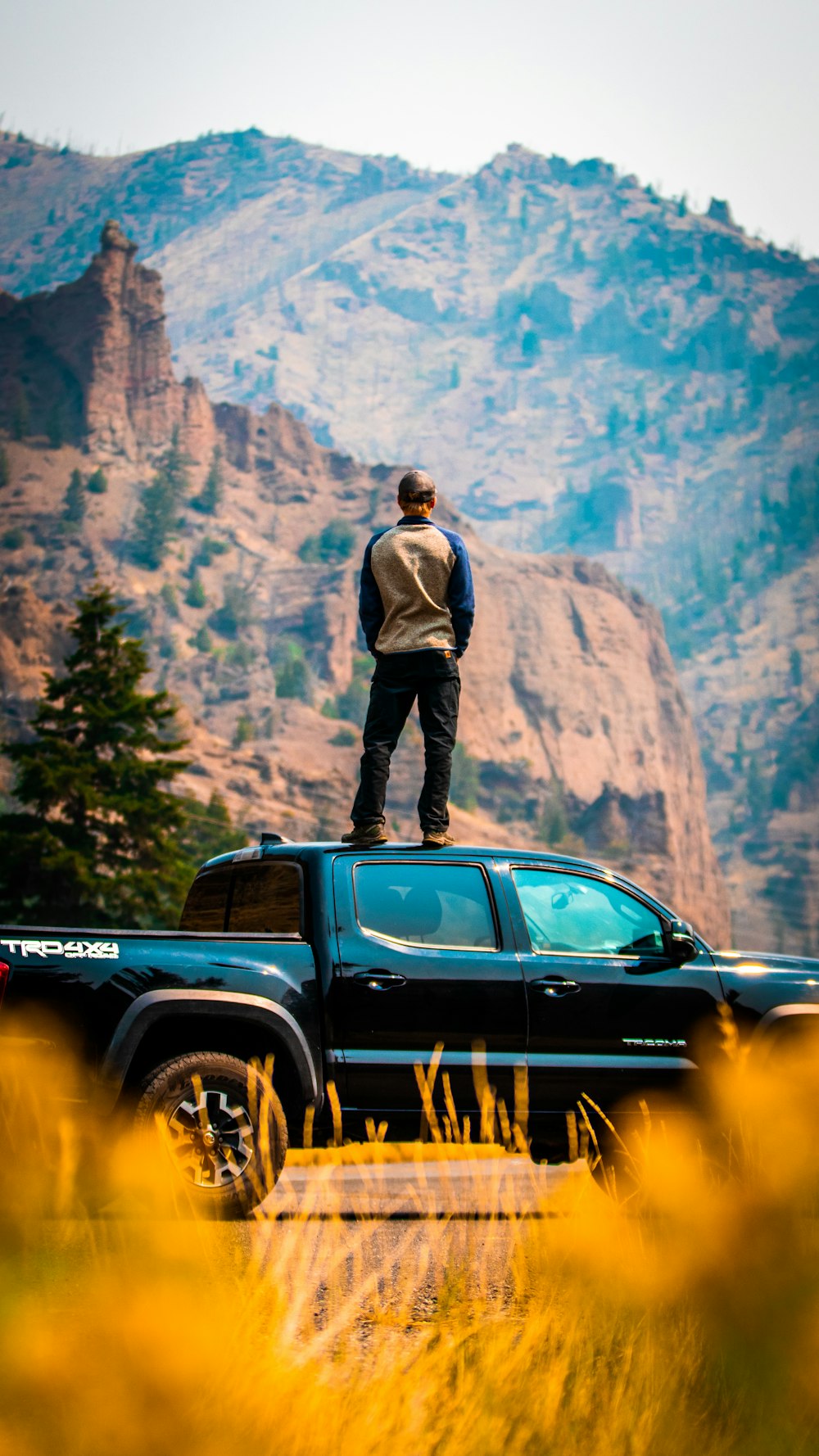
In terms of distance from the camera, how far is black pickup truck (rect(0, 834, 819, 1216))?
5996 millimetres

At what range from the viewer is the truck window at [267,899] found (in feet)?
22.5

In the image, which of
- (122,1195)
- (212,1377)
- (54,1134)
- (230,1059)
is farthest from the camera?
(230,1059)

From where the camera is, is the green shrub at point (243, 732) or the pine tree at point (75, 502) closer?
the green shrub at point (243, 732)

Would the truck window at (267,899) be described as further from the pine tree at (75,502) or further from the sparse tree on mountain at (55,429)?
the sparse tree on mountain at (55,429)

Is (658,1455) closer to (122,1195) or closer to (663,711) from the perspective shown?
(122,1195)

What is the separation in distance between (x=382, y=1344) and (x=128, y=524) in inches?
6163

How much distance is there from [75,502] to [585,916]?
151094mm

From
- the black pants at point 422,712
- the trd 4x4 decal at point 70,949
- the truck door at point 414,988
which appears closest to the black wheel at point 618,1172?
the truck door at point 414,988

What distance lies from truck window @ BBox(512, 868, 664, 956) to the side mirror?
3.9 inches

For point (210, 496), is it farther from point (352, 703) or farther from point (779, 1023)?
point (779, 1023)

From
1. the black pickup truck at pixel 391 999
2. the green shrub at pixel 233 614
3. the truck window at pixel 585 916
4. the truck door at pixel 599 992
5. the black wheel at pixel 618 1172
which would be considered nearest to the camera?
the black wheel at pixel 618 1172

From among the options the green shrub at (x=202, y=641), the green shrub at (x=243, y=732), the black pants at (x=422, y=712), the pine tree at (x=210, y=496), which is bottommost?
the black pants at (x=422, y=712)

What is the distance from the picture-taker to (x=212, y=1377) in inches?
136

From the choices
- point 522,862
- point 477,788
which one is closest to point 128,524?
point 477,788
